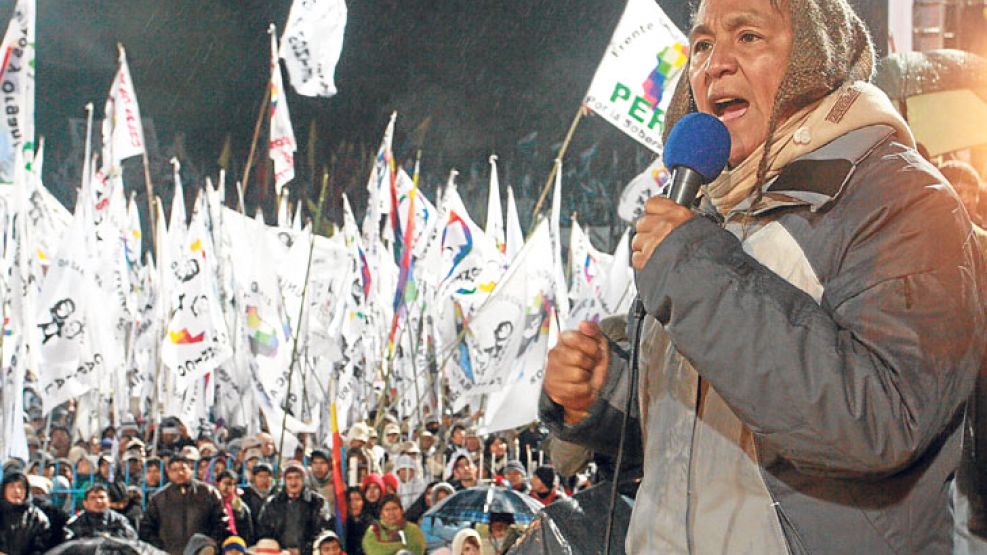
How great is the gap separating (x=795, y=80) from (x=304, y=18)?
10.8 m

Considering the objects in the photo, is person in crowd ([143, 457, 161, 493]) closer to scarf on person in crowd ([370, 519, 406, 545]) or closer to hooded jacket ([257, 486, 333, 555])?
hooded jacket ([257, 486, 333, 555])

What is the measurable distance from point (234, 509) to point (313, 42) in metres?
4.38

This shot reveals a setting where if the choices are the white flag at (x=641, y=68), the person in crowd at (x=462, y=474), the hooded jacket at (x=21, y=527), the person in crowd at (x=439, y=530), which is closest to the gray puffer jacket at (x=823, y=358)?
the white flag at (x=641, y=68)

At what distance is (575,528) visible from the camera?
1.72 meters

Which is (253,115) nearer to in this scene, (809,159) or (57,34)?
(57,34)

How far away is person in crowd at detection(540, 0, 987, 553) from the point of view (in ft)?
4.14

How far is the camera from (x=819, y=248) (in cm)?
139

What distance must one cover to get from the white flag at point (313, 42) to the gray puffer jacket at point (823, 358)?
35.1 ft

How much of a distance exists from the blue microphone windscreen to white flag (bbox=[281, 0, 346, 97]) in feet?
34.7

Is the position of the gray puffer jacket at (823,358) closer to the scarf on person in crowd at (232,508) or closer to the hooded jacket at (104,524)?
the hooded jacket at (104,524)

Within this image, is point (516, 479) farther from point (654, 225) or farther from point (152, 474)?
point (654, 225)

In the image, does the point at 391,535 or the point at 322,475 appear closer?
the point at 391,535

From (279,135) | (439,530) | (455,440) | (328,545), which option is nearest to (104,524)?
(328,545)

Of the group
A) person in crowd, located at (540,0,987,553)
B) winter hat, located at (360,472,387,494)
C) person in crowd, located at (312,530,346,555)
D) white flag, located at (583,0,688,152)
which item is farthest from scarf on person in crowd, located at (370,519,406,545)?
person in crowd, located at (540,0,987,553)
